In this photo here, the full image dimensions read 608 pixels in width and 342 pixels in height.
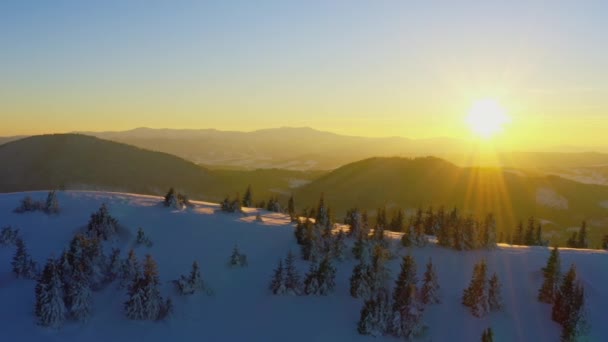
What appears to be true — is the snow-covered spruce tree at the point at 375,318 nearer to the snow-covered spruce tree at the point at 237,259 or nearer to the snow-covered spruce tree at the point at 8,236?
the snow-covered spruce tree at the point at 237,259

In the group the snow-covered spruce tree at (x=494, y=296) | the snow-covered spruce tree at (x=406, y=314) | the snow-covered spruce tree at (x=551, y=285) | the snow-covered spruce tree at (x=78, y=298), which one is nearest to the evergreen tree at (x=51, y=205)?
the snow-covered spruce tree at (x=78, y=298)

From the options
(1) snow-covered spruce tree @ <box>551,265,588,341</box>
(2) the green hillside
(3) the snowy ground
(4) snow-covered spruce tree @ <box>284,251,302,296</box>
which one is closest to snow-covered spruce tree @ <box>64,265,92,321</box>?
(3) the snowy ground

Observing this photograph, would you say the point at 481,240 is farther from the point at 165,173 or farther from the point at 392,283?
the point at 165,173

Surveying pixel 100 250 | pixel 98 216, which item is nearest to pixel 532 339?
pixel 100 250

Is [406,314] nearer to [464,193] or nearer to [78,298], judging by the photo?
[78,298]

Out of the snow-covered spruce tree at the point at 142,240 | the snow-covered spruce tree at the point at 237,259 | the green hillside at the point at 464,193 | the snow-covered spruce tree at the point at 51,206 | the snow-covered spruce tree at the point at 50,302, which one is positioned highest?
the green hillside at the point at 464,193

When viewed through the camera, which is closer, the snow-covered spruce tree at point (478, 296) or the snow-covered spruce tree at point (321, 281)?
the snow-covered spruce tree at point (478, 296)

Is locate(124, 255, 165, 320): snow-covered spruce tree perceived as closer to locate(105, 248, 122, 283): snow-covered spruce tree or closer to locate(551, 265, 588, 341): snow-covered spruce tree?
locate(105, 248, 122, 283): snow-covered spruce tree
